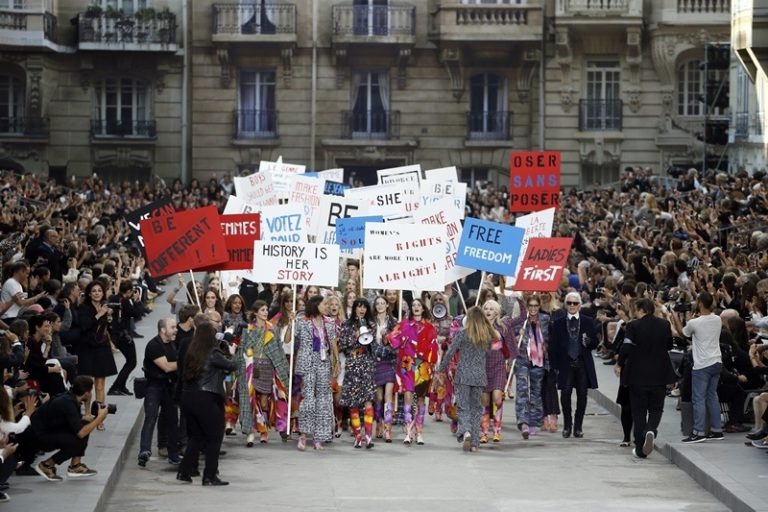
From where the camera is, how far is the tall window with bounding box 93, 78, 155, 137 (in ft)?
173

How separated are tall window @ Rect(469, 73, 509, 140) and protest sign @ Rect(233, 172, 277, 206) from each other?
24.3 m

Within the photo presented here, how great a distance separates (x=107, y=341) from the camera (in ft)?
69.4

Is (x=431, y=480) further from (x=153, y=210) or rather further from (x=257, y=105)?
(x=257, y=105)

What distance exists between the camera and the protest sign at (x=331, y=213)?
1096 inches

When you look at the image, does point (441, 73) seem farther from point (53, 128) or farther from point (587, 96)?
point (53, 128)

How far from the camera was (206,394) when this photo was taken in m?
17.5

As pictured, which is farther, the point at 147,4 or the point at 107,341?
the point at 147,4

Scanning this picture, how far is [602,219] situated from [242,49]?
16.6 m

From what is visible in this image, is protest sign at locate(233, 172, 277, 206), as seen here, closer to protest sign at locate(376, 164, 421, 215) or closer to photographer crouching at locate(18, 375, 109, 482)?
protest sign at locate(376, 164, 421, 215)

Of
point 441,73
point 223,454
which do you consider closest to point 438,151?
point 441,73

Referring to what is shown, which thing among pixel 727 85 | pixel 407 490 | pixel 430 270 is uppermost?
pixel 727 85

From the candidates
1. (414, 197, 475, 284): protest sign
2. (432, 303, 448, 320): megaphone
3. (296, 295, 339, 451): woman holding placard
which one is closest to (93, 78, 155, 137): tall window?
(414, 197, 475, 284): protest sign

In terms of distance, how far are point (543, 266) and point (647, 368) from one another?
354 cm

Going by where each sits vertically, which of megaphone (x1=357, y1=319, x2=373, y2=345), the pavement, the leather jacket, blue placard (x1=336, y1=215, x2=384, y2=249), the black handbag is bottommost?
the pavement
